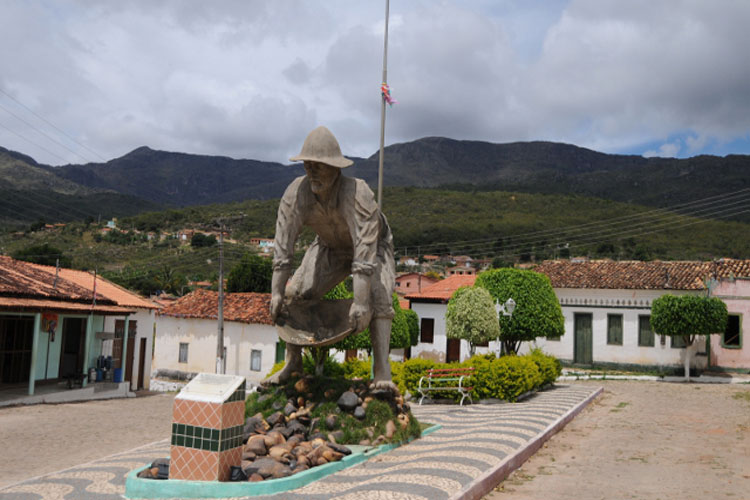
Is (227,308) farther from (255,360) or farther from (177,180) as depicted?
(177,180)

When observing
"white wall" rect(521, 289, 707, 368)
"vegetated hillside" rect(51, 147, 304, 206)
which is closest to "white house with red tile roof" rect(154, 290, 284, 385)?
"white wall" rect(521, 289, 707, 368)

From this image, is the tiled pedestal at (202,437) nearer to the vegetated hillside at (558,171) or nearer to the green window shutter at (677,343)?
the green window shutter at (677,343)

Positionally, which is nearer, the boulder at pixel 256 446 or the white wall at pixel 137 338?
the boulder at pixel 256 446

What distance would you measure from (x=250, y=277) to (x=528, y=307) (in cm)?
2831

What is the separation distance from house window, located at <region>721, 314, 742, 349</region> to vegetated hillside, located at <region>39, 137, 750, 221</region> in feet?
162

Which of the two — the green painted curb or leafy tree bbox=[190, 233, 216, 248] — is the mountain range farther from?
the green painted curb

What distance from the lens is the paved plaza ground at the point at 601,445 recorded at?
597 centimetres

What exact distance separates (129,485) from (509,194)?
73.6 metres

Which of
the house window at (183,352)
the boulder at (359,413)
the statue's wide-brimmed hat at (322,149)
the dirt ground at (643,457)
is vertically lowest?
the house window at (183,352)

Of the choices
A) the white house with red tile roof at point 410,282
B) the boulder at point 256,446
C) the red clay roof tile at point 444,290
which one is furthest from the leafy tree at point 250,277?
the boulder at point 256,446

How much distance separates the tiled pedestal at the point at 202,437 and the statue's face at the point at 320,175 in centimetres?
274

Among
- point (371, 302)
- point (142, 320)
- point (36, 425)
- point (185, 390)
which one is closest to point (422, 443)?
point (371, 302)

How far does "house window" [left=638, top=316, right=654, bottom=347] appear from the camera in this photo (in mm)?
24219

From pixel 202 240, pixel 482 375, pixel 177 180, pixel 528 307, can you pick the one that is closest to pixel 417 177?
pixel 177 180
